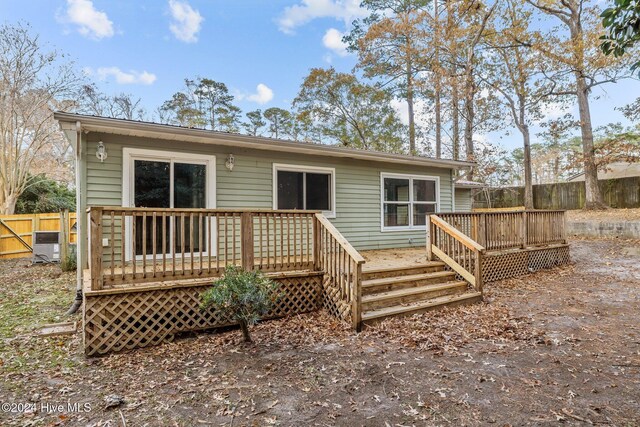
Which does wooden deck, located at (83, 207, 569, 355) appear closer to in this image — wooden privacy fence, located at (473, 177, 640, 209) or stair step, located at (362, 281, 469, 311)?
stair step, located at (362, 281, 469, 311)

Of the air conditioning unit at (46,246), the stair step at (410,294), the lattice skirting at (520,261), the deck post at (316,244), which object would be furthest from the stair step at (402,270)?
the air conditioning unit at (46,246)

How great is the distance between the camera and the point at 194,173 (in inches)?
257

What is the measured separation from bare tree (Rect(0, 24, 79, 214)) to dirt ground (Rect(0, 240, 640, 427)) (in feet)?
43.8

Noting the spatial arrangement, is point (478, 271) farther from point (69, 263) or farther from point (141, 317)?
point (69, 263)

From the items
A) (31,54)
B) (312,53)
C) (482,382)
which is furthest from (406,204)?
(31,54)

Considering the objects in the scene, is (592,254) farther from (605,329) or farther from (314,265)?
(314,265)

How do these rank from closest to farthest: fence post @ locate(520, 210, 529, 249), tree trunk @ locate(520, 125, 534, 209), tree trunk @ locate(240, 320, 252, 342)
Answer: tree trunk @ locate(240, 320, 252, 342), fence post @ locate(520, 210, 529, 249), tree trunk @ locate(520, 125, 534, 209)

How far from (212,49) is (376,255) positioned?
54.9ft

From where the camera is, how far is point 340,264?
16.6 feet

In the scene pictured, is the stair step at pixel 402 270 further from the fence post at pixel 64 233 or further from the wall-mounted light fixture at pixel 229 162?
the fence post at pixel 64 233

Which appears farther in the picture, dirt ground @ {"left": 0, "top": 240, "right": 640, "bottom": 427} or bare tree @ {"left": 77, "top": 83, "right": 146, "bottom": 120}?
bare tree @ {"left": 77, "top": 83, "right": 146, "bottom": 120}

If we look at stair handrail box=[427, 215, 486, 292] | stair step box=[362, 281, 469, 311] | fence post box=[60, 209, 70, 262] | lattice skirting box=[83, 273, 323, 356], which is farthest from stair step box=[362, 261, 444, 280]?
fence post box=[60, 209, 70, 262]

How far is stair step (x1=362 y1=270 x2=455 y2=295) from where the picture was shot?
5.53 metres

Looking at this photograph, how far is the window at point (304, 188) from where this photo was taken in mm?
7613
